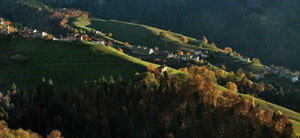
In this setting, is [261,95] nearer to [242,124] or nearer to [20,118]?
[242,124]

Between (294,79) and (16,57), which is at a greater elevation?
(16,57)

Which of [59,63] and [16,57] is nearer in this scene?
[59,63]

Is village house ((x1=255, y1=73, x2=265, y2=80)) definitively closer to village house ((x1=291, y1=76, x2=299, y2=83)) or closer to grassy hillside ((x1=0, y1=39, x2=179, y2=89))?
village house ((x1=291, y1=76, x2=299, y2=83))

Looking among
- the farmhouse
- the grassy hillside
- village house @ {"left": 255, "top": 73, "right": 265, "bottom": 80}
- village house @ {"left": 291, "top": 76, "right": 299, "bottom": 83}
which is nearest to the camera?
the grassy hillside

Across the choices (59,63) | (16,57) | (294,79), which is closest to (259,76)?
(294,79)

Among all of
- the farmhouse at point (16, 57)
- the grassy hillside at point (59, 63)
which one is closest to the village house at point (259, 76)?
the grassy hillside at point (59, 63)

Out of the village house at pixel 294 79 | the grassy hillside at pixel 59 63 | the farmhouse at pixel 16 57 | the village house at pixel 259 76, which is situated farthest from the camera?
the village house at pixel 294 79

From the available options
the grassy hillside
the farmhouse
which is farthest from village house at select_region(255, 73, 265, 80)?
the farmhouse

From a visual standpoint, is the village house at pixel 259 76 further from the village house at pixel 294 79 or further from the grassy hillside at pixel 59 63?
the grassy hillside at pixel 59 63

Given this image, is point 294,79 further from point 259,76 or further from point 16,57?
point 16,57
